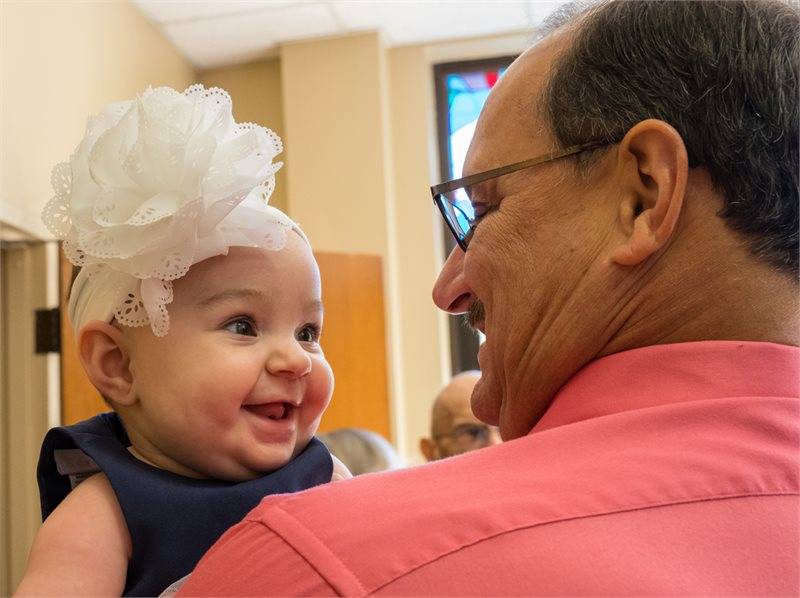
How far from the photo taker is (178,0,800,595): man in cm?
77

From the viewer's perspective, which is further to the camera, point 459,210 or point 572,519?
A: point 459,210

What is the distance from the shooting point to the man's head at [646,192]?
1008mm

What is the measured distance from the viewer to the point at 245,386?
4.00 ft

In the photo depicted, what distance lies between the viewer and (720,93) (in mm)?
1021

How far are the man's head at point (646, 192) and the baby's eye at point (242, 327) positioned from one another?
0.32 metres

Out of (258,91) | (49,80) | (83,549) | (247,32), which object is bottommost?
(83,549)

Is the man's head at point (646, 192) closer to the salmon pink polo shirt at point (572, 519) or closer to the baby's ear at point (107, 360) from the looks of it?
the salmon pink polo shirt at point (572, 519)

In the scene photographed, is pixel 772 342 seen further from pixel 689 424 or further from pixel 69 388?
pixel 69 388

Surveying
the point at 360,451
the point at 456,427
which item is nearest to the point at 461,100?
the point at 456,427

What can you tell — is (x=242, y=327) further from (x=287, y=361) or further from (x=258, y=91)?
(x=258, y=91)

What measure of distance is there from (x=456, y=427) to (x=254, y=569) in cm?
279

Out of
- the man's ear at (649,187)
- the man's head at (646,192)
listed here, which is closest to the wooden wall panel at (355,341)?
the man's head at (646,192)

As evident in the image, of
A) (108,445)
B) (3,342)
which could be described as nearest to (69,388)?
(3,342)

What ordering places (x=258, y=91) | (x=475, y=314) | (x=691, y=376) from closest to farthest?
(x=691, y=376) < (x=475, y=314) < (x=258, y=91)
